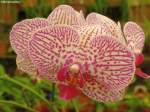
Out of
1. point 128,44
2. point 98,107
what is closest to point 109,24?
point 128,44

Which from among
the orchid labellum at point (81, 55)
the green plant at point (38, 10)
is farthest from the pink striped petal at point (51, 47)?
the green plant at point (38, 10)

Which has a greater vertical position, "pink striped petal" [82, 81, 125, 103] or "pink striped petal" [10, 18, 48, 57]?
"pink striped petal" [10, 18, 48, 57]

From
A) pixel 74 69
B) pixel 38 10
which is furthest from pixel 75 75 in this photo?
pixel 38 10

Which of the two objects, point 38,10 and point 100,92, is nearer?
point 100,92

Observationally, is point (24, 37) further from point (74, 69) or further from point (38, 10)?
point (38, 10)

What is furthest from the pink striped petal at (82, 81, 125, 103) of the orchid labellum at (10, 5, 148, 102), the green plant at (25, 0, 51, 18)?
the green plant at (25, 0, 51, 18)

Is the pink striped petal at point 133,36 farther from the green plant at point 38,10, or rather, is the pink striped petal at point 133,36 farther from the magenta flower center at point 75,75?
the green plant at point 38,10

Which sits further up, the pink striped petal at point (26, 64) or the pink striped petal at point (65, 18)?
the pink striped petal at point (65, 18)

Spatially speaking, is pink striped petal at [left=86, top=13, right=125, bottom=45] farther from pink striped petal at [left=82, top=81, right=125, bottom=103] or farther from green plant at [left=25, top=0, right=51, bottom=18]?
green plant at [left=25, top=0, right=51, bottom=18]
